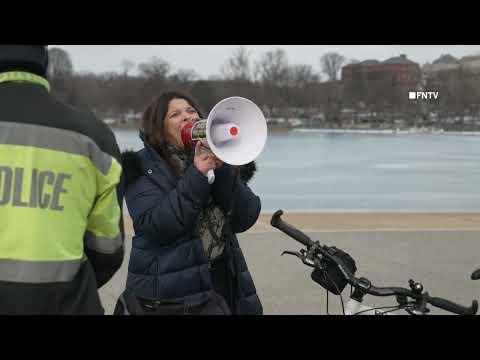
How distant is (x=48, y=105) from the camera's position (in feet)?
5.31

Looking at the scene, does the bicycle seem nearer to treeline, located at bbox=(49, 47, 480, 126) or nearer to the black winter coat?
the black winter coat

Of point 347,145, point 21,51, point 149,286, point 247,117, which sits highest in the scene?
point 21,51

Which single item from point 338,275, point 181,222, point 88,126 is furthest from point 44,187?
point 338,275

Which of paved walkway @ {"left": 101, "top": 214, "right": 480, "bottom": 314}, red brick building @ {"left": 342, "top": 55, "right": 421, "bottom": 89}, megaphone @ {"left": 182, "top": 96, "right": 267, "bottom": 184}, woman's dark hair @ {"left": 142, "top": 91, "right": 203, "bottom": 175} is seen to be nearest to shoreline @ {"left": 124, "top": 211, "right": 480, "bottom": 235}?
paved walkway @ {"left": 101, "top": 214, "right": 480, "bottom": 314}

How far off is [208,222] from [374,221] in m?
8.07

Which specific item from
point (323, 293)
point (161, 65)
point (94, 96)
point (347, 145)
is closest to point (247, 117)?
point (323, 293)

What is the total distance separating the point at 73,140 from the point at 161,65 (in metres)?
24.8

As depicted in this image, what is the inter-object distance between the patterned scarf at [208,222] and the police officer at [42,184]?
0.78m

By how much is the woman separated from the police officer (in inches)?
25.3

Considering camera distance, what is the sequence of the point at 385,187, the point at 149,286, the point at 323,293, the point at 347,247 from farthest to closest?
the point at 385,187, the point at 347,247, the point at 323,293, the point at 149,286

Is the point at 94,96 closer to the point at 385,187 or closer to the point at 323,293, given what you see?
the point at 385,187

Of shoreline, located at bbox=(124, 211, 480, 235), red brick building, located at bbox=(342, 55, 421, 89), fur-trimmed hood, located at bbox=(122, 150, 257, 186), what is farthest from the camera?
red brick building, located at bbox=(342, 55, 421, 89)

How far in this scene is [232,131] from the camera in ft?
7.70

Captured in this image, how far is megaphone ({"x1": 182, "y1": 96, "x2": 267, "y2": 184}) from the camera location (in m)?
2.29
